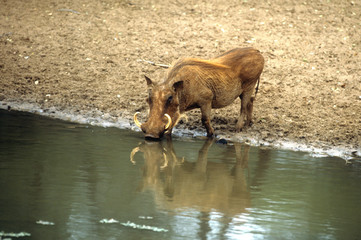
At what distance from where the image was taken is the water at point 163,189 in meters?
4.48

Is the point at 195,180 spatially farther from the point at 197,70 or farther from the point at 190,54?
the point at 190,54

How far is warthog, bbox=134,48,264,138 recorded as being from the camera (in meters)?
7.38

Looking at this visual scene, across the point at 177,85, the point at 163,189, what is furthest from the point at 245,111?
the point at 163,189

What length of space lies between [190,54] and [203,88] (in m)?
2.92

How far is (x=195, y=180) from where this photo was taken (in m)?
5.91

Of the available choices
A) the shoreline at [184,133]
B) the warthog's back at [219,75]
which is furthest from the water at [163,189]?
the warthog's back at [219,75]

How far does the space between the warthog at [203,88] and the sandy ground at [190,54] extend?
472 millimetres

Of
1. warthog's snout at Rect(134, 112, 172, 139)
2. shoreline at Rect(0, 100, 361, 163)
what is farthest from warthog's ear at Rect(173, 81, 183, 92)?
shoreline at Rect(0, 100, 361, 163)

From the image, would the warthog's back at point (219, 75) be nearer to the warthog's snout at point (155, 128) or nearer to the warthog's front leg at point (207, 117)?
the warthog's front leg at point (207, 117)

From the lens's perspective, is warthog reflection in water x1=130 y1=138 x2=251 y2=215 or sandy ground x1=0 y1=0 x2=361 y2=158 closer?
warthog reflection in water x1=130 y1=138 x2=251 y2=215

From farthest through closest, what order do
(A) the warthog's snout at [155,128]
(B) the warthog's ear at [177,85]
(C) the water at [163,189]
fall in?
(B) the warthog's ear at [177,85]
(A) the warthog's snout at [155,128]
(C) the water at [163,189]

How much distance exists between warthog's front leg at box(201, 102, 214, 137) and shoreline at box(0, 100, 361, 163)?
155 millimetres

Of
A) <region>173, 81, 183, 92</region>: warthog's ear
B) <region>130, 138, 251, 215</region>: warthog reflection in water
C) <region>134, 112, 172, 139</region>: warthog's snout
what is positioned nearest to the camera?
<region>130, 138, 251, 215</region>: warthog reflection in water

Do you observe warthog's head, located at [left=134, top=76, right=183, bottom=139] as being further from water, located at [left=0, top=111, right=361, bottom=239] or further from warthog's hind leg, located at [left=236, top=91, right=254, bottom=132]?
warthog's hind leg, located at [left=236, top=91, right=254, bottom=132]
